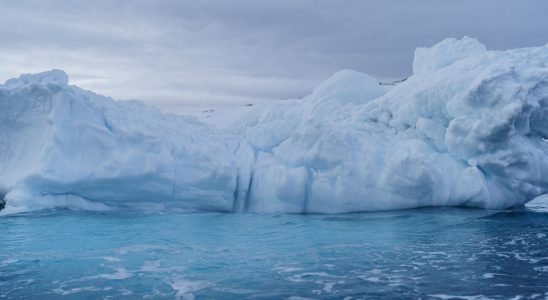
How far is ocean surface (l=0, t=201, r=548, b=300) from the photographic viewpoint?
20.8ft

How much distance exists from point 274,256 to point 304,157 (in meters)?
5.14

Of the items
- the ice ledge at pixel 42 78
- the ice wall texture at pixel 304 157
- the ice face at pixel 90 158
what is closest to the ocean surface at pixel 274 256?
the ice face at pixel 90 158

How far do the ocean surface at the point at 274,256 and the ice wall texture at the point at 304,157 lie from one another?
77cm

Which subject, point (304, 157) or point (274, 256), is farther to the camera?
point (304, 157)

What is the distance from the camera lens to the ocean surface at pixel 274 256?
20.8 ft

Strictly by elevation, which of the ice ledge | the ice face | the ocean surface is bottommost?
the ocean surface

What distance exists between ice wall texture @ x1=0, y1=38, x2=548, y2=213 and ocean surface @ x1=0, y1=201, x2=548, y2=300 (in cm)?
77

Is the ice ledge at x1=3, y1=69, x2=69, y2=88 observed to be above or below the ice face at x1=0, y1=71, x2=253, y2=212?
above

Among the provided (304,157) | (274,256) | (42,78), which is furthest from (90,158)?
(274,256)

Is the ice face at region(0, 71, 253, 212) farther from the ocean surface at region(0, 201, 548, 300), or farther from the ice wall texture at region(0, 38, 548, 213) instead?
the ocean surface at region(0, 201, 548, 300)

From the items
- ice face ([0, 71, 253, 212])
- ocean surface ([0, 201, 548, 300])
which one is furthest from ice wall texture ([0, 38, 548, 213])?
ocean surface ([0, 201, 548, 300])

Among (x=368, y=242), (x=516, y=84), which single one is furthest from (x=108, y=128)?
(x=516, y=84)

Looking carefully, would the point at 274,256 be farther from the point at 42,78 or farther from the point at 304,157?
the point at 42,78

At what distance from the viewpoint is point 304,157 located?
13.1 metres
